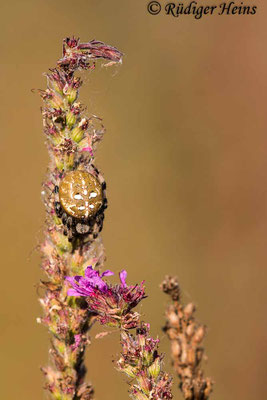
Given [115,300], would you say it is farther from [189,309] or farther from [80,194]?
[189,309]

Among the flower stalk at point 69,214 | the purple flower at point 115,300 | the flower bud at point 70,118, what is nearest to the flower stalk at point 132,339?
the purple flower at point 115,300

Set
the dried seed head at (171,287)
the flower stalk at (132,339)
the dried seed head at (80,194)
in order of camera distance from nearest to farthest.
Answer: the flower stalk at (132,339) → the dried seed head at (80,194) → the dried seed head at (171,287)

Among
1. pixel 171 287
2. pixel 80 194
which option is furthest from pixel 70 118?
pixel 171 287

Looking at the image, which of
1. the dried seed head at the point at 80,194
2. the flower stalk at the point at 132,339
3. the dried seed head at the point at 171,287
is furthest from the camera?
the dried seed head at the point at 171,287

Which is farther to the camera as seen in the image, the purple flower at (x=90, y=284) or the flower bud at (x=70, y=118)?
the flower bud at (x=70, y=118)

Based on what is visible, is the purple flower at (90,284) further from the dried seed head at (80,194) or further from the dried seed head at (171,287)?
the dried seed head at (171,287)

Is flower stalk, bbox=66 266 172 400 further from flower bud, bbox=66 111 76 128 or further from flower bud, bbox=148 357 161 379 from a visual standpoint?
flower bud, bbox=66 111 76 128

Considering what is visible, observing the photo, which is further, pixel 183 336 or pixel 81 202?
pixel 183 336
